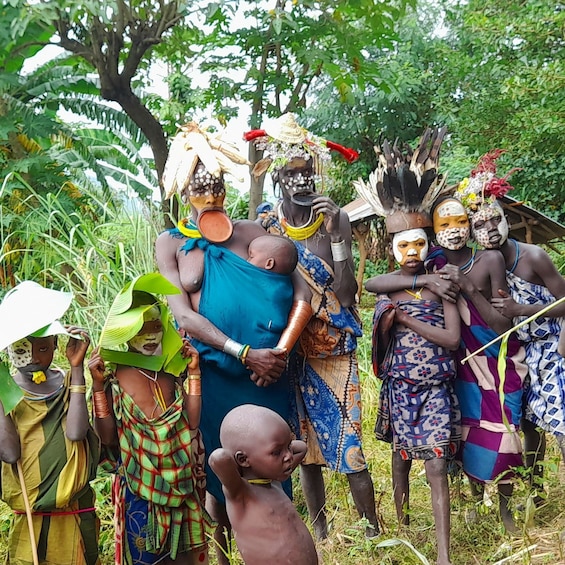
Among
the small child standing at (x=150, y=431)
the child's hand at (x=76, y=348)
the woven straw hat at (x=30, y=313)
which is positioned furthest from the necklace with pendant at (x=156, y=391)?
the woven straw hat at (x=30, y=313)

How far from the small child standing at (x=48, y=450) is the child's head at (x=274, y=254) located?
833 mm

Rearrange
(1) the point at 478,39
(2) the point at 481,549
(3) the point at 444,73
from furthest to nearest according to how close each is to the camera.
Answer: (3) the point at 444,73, (1) the point at 478,39, (2) the point at 481,549

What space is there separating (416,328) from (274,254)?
0.75 m

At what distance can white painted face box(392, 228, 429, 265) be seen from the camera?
3189mm

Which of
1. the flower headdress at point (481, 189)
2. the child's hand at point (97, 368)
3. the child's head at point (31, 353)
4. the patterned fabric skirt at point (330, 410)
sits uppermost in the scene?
the flower headdress at point (481, 189)

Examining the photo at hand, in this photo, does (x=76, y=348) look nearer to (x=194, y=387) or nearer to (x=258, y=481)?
(x=194, y=387)

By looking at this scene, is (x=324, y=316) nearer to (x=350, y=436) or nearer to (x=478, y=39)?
(x=350, y=436)

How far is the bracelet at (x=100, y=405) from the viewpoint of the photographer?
8.59 ft

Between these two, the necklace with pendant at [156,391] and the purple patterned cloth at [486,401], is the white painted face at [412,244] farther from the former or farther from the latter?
the necklace with pendant at [156,391]

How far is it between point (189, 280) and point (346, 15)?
382 centimetres

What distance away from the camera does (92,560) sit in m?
2.75

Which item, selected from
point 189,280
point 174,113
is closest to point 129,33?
point 174,113

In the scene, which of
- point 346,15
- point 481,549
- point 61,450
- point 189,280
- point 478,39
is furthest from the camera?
point 478,39

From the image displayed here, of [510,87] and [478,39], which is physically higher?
[478,39]
